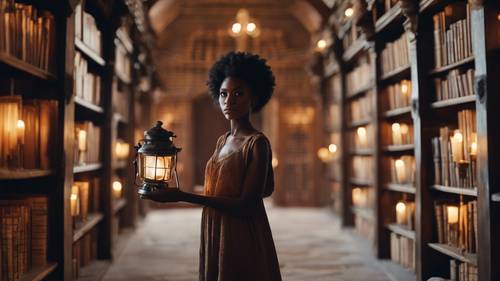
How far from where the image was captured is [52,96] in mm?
3498

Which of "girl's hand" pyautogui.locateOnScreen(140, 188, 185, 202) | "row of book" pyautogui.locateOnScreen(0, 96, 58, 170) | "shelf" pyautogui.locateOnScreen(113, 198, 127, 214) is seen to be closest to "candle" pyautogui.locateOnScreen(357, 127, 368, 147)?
"shelf" pyautogui.locateOnScreen(113, 198, 127, 214)

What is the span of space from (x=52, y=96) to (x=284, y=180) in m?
7.40

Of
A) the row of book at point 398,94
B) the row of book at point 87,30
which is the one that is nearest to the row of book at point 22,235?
the row of book at point 87,30

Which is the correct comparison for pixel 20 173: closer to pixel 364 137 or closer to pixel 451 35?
pixel 451 35

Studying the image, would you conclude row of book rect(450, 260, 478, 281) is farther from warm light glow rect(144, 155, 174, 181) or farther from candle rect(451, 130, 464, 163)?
warm light glow rect(144, 155, 174, 181)

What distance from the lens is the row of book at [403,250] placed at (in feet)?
15.7

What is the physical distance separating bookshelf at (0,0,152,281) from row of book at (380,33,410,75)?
2.74 m

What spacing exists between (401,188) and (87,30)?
3252 mm

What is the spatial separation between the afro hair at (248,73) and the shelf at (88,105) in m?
2.14

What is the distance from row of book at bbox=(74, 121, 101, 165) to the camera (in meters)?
4.35

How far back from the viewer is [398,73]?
5.00 metres

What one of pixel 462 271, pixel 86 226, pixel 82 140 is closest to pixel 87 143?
pixel 82 140

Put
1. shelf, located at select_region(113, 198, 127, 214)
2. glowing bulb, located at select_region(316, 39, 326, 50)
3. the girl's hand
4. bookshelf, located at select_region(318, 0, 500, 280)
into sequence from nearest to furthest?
the girl's hand, bookshelf, located at select_region(318, 0, 500, 280), shelf, located at select_region(113, 198, 127, 214), glowing bulb, located at select_region(316, 39, 326, 50)

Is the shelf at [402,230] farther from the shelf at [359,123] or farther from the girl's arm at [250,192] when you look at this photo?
the girl's arm at [250,192]
